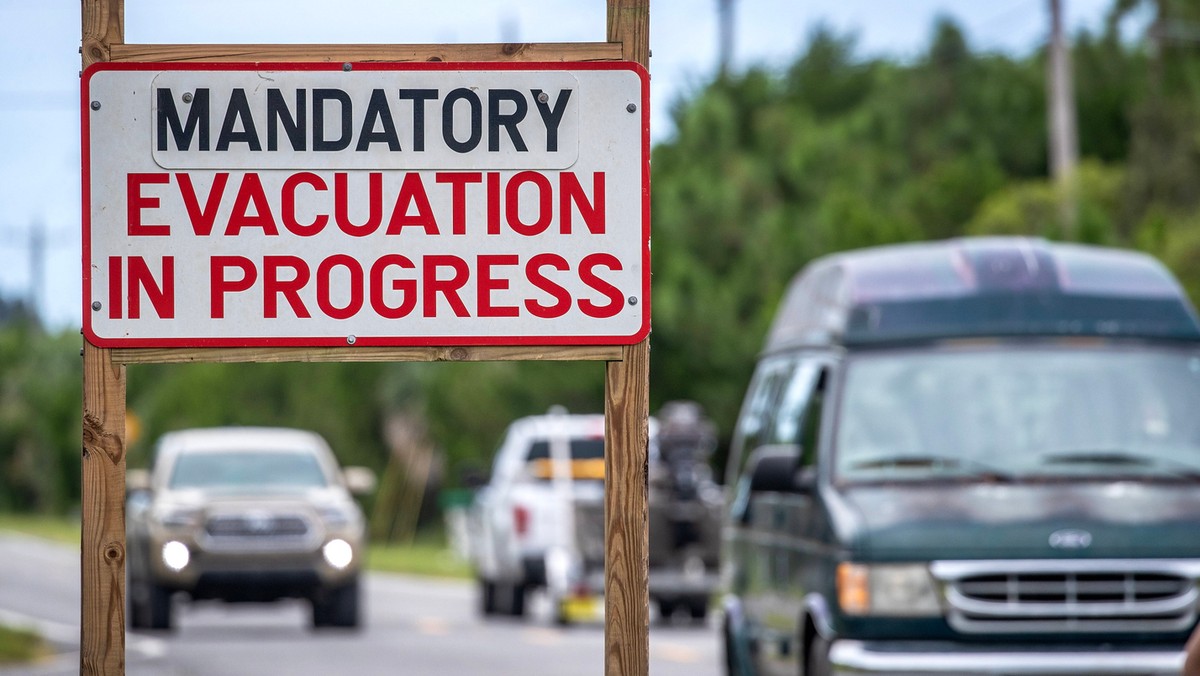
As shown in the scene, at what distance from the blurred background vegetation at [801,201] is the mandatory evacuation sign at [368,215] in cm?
1889

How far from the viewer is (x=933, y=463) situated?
9680mm

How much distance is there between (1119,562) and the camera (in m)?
9.30

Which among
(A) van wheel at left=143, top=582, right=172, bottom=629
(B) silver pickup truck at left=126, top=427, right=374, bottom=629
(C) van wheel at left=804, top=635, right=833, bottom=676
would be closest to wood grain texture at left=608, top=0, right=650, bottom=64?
(C) van wheel at left=804, top=635, right=833, bottom=676

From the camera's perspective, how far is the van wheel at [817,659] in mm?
9461

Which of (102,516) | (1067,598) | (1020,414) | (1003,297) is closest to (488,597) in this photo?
(1003,297)

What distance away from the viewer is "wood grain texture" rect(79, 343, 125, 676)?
540 cm

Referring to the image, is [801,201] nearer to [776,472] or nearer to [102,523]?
[776,472]

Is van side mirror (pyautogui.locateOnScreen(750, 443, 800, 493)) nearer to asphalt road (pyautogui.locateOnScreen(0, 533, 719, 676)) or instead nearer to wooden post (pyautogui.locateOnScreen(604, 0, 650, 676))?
wooden post (pyautogui.locateOnScreen(604, 0, 650, 676))

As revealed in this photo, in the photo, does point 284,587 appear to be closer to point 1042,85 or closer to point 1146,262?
point 1146,262

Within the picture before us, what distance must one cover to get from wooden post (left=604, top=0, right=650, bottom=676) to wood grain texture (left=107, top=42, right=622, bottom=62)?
2.34 feet

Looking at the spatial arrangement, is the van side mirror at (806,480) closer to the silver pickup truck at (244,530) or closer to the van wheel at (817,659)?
the van wheel at (817,659)

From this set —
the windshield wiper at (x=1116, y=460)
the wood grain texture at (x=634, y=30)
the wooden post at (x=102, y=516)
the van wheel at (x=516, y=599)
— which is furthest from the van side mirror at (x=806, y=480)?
the van wheel at (x=516, y=599)

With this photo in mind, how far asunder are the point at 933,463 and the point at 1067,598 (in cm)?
80

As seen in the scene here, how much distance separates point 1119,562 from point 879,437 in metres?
1.14
